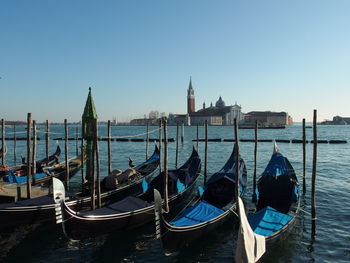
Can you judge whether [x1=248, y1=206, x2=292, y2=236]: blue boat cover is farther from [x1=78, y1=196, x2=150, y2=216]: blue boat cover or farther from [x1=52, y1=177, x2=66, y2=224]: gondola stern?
[x1=52, y1=177, x2=66, y2=224]: gondola stern

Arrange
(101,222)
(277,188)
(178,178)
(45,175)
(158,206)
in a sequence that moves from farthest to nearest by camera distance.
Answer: (45,175), (178,178), (277,188), (101,222), (158,206)

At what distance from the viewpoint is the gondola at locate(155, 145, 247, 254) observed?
7.11 metres

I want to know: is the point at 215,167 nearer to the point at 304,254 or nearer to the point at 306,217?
the point at 306,217

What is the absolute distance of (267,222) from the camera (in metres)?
8.05

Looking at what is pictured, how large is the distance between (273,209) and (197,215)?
228cm

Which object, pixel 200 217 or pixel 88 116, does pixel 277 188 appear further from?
pixel 88 116

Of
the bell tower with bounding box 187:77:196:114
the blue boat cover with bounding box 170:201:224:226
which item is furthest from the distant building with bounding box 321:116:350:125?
the blue boat cover with bounding box 170:201:224:226

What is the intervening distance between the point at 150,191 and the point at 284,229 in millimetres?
4973

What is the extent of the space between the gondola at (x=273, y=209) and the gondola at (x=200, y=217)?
0.98m

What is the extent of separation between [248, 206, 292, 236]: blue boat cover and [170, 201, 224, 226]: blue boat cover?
1.10 metres

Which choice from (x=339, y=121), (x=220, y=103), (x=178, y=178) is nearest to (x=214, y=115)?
(x=220, y=103)

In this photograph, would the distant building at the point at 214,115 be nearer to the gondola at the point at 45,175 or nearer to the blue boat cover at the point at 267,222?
the gondola at the point at 45,175

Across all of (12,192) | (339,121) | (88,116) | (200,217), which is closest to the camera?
(200,217)

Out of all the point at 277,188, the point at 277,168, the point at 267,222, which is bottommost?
the point at 267,222
